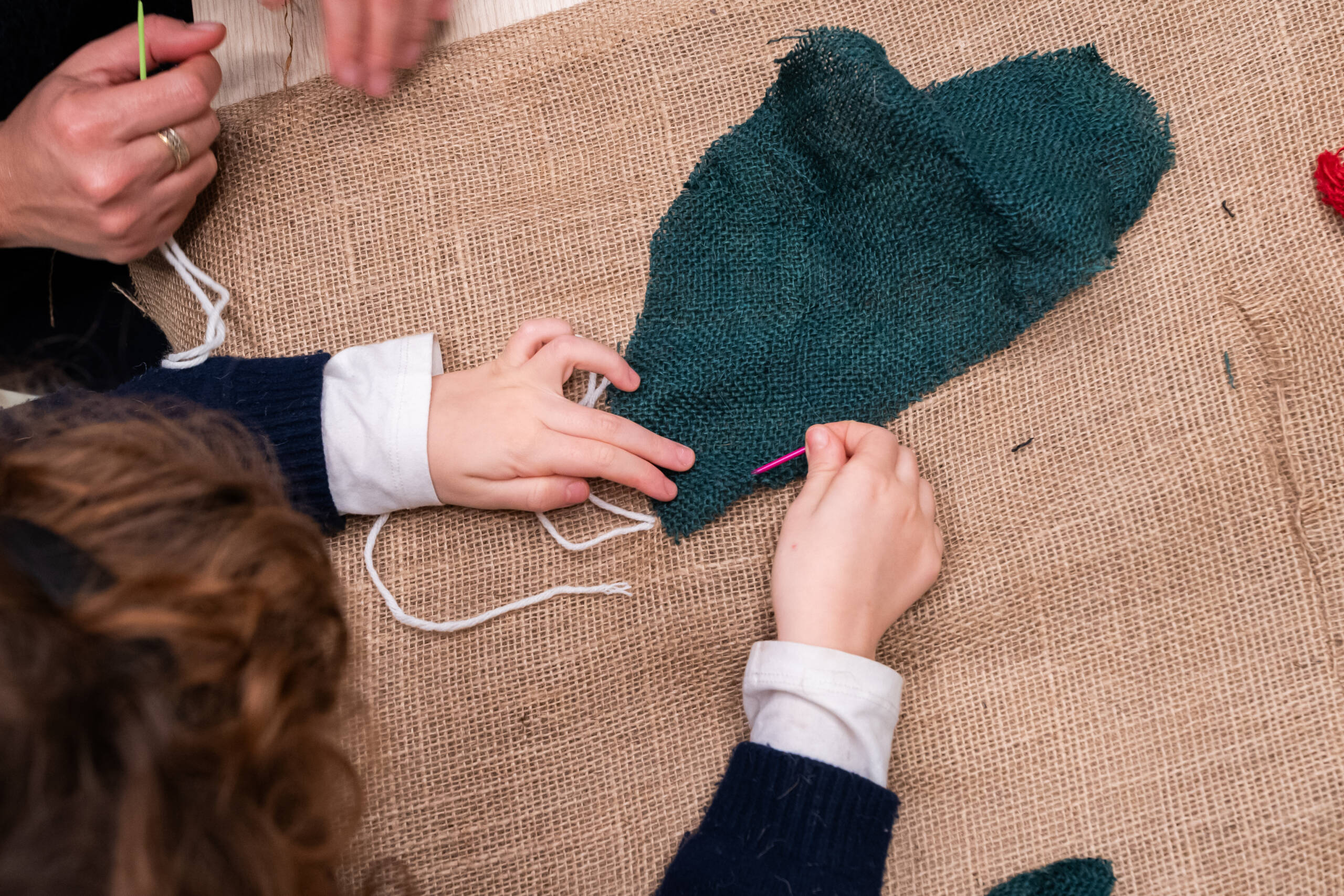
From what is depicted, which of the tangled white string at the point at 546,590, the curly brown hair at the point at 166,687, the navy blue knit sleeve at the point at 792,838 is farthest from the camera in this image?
the tangled white string at the point at 546,590

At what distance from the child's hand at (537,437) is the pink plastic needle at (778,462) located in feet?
0.19

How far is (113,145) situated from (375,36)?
0.24 m

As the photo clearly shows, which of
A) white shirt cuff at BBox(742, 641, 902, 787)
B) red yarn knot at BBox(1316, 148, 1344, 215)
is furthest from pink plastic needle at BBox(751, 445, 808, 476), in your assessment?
red yarn knot at BBox(1316, 148, 1344, 215)

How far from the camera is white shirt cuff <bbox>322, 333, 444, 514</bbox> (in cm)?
73

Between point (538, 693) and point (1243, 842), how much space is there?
59cm

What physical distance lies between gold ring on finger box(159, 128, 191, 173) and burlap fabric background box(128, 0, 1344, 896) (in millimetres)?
72

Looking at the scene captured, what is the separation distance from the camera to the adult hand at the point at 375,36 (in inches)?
29.4

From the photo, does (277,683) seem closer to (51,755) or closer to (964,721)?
(51,755)

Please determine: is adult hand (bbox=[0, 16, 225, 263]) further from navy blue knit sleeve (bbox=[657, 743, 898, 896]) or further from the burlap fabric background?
navy blue knit sleeve (bbox=[657, 743, 898, 896])

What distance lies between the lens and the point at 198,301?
81 cm

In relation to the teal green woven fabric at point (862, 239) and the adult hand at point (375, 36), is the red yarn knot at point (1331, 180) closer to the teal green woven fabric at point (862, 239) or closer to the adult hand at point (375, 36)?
the teal green woven fabric at point (862, 239)

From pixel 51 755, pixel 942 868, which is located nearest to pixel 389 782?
pixel 51 755

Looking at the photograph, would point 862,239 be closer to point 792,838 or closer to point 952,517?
point 952,517

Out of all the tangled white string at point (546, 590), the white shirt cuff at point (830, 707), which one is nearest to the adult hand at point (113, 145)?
the tangled white string at point (546, 590)
